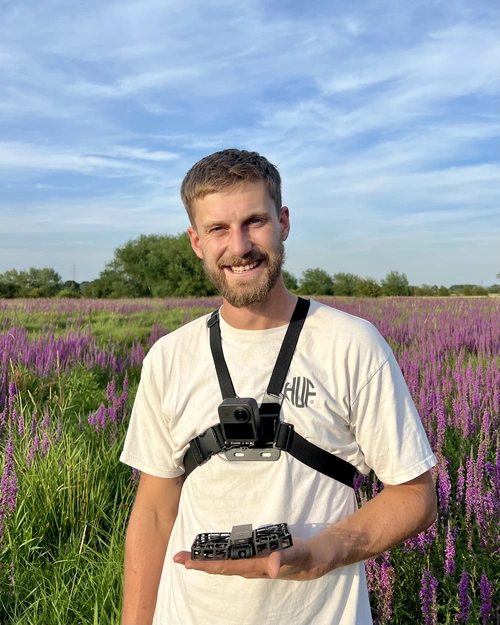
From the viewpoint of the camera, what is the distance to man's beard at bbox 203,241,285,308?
1844 millimetres

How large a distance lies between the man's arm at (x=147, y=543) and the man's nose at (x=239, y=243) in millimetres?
864

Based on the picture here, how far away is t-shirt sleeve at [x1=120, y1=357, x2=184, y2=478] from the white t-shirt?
12 cm

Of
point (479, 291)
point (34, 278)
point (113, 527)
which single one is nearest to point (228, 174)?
point (113, 527)

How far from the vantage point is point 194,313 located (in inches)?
585

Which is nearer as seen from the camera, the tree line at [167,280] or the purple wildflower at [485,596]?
the purple wildflower at [485,596]

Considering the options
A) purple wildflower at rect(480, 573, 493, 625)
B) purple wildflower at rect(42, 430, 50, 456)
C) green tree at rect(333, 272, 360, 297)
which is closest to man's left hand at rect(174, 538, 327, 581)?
purple wildflower at rect(480, 573, 493, 625)

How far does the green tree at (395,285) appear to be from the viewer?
5594 cm

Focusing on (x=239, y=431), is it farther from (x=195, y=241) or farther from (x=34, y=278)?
(x=34, y=278)

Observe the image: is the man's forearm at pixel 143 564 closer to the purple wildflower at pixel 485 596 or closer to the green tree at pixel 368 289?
the purple wildflower at pixel 485 596

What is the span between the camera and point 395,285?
189 ft

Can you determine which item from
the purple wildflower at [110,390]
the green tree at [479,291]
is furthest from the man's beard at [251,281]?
the green tree at [479,291]

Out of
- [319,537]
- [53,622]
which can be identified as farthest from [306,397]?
[53,622]

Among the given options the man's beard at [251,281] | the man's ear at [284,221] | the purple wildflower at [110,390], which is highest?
the man's ear at [284,221]

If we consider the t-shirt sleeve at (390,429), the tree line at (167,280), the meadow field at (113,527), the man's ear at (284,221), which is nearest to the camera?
the t-shirt sleeve at (390,429)
